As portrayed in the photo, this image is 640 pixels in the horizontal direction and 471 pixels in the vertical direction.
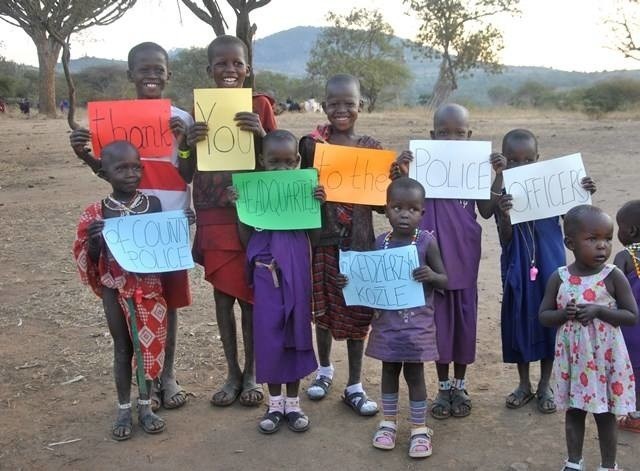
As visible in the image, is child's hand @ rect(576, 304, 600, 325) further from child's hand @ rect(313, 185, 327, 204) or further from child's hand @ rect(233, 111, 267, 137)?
child's hand @ rect(233, 111, 267, 137)

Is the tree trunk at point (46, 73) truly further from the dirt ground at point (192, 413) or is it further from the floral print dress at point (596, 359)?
the floral print dress at point (596, 359)

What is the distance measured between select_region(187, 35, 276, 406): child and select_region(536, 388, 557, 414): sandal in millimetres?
1515

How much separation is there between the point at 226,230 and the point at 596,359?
1904 mm

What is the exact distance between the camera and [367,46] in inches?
1753

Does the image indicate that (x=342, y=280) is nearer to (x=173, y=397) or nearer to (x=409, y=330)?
(x=409, y=330)

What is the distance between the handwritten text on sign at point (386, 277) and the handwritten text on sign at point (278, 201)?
305 millimetres

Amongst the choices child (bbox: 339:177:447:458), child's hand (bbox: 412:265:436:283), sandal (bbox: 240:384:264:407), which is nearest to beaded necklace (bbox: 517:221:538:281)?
child (bbox: 339:177:447:458)

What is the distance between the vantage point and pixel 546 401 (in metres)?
3.51

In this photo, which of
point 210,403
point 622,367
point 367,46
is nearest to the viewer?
point 622,367

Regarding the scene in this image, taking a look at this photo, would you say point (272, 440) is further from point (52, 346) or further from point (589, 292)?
point (52, 346)

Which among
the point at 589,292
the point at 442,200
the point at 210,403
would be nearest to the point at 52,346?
the point at 210,403

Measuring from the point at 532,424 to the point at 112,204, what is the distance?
238 centimetres

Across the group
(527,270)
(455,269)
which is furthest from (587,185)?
(455,269)

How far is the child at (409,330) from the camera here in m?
3.06
